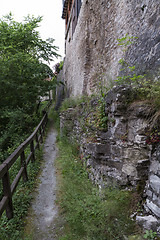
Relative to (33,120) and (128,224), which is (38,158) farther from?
(33,120)

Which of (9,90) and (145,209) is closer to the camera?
(145,209)

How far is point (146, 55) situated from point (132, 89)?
131 centimetres

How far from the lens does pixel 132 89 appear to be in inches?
116

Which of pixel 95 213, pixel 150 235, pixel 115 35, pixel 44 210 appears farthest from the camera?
pixel 115 35

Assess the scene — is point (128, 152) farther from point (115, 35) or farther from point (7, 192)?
point (115, 35)

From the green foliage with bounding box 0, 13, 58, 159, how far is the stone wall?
12.5ft

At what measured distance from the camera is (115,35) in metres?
5.95

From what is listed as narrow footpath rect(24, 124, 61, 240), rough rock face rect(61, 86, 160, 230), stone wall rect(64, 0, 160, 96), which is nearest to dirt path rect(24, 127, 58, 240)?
narrow footpath rect(24, 124, 61, 240)

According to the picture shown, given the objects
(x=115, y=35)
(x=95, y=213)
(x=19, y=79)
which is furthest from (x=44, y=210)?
(x=19, y=79)

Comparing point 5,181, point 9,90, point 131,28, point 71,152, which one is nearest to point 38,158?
point 71,152

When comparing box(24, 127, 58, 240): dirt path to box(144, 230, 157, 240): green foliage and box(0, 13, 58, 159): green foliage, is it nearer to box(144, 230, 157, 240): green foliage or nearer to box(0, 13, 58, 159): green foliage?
box(144, 230, 157, 240): green foliage

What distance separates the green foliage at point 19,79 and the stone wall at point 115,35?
12.5 ft

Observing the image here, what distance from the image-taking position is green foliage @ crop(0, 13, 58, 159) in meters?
9.62

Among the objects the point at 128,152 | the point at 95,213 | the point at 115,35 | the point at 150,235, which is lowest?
the point at 95,213
